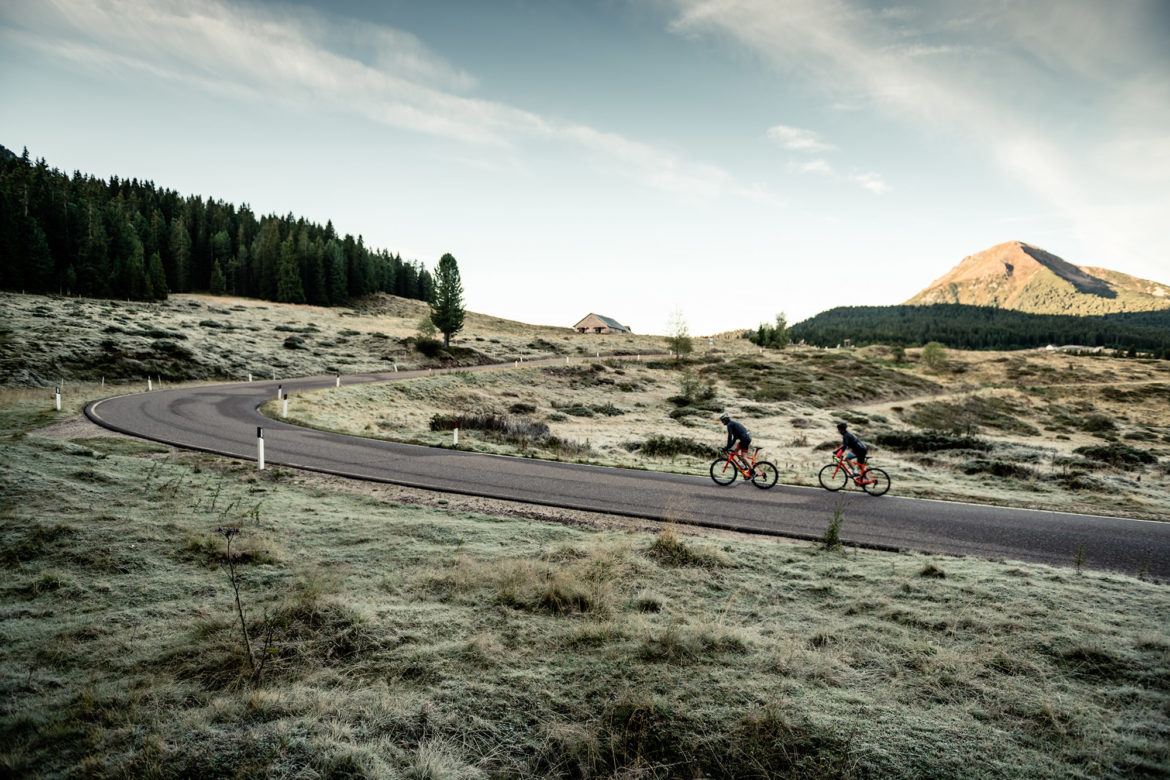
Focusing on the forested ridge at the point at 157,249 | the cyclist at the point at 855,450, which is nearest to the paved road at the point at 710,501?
the cyclist at the point at 855,450

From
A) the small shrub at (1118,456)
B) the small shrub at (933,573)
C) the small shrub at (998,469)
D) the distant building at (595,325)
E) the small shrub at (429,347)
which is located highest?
the distant building at (595,325)

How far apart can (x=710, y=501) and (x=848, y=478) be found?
5.13m

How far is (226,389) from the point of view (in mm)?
32875

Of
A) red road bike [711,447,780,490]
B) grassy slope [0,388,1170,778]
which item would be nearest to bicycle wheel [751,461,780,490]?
red road bike [711,447,780,490]

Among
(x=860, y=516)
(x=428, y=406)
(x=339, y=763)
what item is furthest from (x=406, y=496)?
(x=428, y=406)

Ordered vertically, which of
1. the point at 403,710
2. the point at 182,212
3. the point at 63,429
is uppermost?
the point at 182,212

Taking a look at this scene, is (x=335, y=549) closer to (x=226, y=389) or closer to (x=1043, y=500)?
(x=1043, y=500)

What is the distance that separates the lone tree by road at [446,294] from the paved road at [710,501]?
39977 mm

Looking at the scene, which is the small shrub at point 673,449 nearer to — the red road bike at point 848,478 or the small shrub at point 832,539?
the red road bike at point 848,478

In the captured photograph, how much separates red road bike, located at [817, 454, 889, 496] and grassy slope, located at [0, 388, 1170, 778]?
586cm

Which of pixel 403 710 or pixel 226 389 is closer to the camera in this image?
pixel 403 710

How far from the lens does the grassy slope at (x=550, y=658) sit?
3678mm

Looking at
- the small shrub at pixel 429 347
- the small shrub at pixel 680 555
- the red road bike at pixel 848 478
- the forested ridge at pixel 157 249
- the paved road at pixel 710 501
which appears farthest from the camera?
the forested ridge at pixel 157 249

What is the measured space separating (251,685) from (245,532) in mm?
4729
